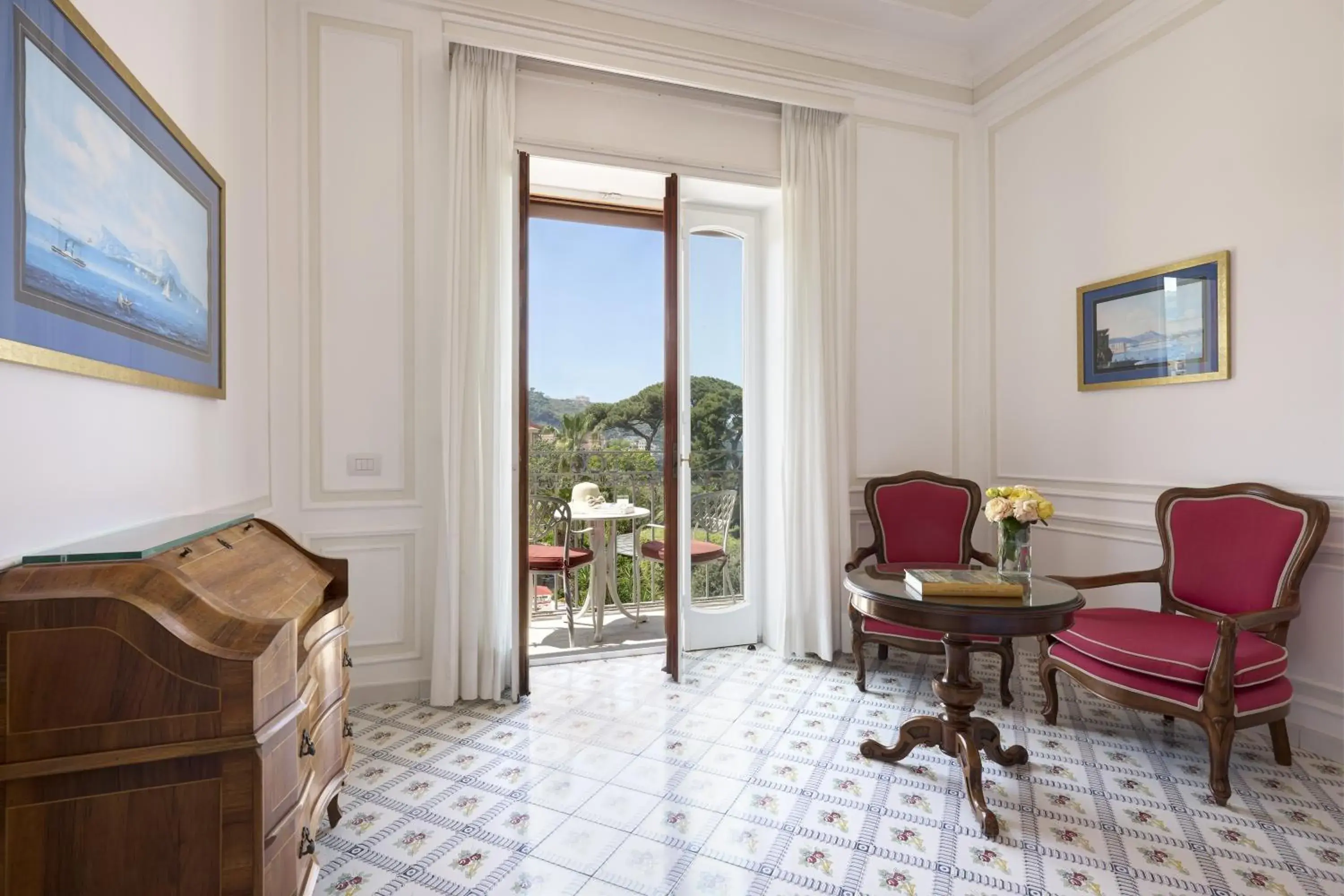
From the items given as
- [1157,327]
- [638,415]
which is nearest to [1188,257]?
[1157,327]

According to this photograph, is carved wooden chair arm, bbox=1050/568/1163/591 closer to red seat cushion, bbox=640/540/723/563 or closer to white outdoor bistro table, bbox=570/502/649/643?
red seat cushion, bbox=640/540/723/563

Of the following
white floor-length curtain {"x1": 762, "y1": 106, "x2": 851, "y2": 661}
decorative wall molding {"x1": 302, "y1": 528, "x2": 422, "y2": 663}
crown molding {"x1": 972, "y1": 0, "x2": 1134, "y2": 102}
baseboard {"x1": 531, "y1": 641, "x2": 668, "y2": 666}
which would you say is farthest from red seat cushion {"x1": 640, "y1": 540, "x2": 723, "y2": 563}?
crown molding {"x1": 972, "y1": 0, "x2": 1134, "y2": 102}

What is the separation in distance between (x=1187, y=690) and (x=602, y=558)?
3223 millimetres

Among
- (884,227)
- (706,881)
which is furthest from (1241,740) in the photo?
(884,227)

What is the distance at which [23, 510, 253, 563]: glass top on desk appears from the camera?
3.97 feet

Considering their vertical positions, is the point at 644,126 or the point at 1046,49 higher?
the point at 1046,49

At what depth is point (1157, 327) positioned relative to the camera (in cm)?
313

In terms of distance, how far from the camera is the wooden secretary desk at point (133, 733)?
1075 mm

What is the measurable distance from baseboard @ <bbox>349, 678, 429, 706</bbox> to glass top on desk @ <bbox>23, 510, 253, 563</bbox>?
147 centimetres

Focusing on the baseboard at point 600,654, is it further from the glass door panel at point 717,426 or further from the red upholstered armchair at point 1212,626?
the red upholstered armchair at point 1212,626

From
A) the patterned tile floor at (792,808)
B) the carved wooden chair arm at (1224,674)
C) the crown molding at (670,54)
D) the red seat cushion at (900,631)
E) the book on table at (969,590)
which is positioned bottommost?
the patterned tile floor at (792,808)

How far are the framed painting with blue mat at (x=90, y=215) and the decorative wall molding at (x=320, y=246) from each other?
895 mm

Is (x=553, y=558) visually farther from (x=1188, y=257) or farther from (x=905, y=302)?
(x=1188, y=257)

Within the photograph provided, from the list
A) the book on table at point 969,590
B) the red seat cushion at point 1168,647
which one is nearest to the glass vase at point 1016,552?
the book on table at point 969,590
